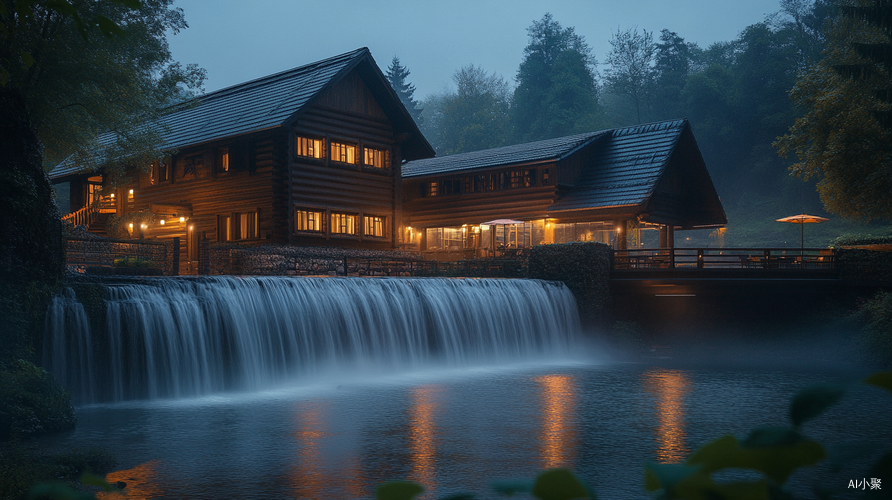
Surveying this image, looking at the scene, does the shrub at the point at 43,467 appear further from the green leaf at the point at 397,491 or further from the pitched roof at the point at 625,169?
the pitched roof at the point at 625,169

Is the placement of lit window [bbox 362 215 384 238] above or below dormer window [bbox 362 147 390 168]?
below

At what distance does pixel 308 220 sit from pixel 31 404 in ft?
70.3

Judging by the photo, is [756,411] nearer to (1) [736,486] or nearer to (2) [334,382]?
(2) [334,382]

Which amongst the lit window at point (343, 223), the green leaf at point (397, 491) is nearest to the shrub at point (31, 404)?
the green leaf at point (397, 491)

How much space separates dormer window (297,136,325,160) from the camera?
104 feet

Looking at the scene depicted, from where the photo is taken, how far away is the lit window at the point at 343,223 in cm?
3316

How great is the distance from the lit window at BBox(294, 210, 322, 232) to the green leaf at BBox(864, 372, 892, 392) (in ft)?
102

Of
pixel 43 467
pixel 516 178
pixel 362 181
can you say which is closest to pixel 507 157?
pixel 516 178

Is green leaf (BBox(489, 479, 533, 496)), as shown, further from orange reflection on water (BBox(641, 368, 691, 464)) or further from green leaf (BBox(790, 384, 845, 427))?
orange reflection on water (BBox(641, 368, 691, 464))

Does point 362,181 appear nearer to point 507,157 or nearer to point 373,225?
point 373,225

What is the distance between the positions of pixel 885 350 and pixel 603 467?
16.2m

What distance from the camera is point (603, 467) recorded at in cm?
934

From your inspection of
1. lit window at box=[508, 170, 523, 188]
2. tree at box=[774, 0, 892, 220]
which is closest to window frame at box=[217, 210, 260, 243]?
lit window at box=[508, 170, 523, 188]

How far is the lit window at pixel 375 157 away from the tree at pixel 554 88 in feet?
160
